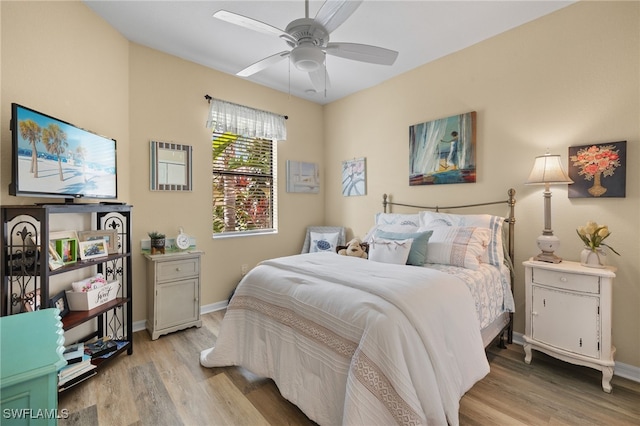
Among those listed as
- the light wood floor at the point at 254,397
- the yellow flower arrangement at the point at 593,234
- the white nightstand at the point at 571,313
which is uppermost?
the yellow flower arrangement at the point at 593,234

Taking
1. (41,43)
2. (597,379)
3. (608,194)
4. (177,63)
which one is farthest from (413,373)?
(177,63)

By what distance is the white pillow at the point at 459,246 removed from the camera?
2316 millimetres

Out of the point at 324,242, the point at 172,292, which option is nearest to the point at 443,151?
the point at 324,242

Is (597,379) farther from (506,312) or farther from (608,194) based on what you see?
(608,194)

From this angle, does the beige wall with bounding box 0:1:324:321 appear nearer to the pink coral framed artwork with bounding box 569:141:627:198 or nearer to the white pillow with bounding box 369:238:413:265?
the white pillow with bounding box 369:238:413:265

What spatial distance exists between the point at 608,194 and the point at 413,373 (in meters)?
2.13

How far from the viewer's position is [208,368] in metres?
2.20

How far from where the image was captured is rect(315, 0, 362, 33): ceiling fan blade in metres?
1.63

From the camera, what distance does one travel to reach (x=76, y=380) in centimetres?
190

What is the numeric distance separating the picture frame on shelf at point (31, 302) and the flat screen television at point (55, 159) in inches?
24.0

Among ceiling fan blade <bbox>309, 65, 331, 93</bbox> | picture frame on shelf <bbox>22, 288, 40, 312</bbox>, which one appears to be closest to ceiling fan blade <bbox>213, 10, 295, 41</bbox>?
ceiling fan blade <bbox>309, 65, 331, 93</bbox>

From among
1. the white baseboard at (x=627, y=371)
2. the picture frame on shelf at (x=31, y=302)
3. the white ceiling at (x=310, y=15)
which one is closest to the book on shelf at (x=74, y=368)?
the picture frame on shelf at (x=31, y=302)

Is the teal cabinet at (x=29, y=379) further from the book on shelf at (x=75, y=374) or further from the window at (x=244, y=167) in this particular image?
the window at (x=244, y=167)

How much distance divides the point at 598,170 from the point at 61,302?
410cm
